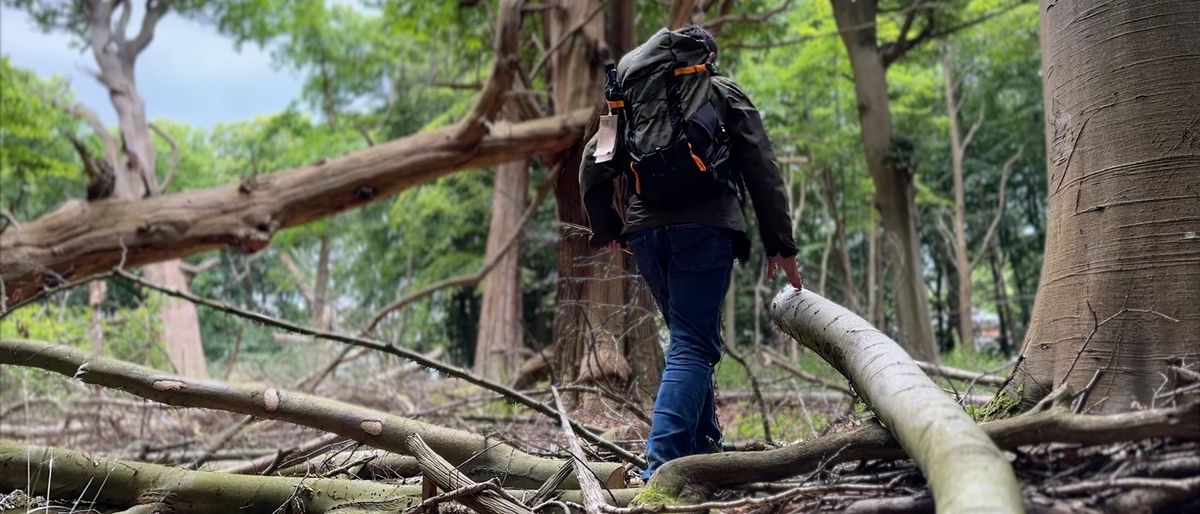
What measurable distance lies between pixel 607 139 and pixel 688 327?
0.73 m

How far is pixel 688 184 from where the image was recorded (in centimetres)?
288

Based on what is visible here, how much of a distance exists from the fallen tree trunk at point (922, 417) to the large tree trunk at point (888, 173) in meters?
9.06

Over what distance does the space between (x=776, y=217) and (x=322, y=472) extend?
205cm

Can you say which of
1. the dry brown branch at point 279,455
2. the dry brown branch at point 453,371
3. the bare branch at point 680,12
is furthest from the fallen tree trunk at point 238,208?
the dry brown branch at point 453,371

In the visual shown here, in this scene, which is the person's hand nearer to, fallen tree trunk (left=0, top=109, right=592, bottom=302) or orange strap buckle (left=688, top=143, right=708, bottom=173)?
orange strap buckle (left=688, top=143, right=708, bottom=173)

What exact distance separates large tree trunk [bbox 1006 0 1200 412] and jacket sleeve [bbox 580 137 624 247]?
1.54m

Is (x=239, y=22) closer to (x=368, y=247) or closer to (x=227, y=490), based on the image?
(x=368, y=247)

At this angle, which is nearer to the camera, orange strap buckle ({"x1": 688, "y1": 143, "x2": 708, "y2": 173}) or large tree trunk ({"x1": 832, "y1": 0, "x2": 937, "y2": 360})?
orange strap buckle ({"x1": 688, "y1": 143, "x2": 708, "y2": 173})

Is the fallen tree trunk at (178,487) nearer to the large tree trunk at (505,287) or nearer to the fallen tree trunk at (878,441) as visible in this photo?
the fallen tree trunk at (878,441)

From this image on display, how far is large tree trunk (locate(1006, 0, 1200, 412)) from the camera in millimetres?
2299

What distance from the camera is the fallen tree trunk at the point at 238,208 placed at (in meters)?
7.26

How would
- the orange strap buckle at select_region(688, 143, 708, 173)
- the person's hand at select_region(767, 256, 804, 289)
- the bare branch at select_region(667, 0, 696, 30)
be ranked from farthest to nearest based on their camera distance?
the bare branch at select_region(667, 0, 696, 30) < the person's hand at select_region(767, 256, 804, 289) < the orange strap buckle at select_region(688, 143, 708, 173)

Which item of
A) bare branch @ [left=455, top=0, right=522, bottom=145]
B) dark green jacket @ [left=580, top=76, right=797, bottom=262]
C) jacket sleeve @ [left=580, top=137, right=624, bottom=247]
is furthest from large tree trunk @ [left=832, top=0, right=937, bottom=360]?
dark green jacket @ [left=580, top=76, right=797, bottom=262]

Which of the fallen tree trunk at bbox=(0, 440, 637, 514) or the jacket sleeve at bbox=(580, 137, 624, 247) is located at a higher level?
the jacket sleeve at bbox=(580, 137, 624, 247)
